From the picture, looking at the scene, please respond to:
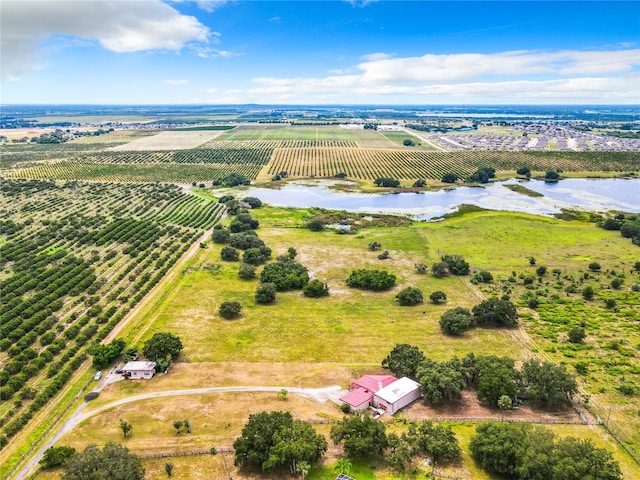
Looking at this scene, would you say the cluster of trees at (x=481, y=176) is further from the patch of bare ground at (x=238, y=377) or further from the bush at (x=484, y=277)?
the patch of bare ground at (x=238, y=377)

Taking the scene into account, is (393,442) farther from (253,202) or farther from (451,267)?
(253,202)

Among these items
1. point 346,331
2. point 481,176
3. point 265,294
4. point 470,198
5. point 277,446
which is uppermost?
point 277,446

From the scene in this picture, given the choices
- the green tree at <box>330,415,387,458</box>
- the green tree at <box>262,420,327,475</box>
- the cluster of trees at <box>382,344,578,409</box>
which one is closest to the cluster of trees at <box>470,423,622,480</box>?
the cluster of trees at <box>382,344,578,409</box>

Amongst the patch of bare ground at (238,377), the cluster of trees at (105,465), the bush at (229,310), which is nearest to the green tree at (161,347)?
the patch of bare ground at (238,377)

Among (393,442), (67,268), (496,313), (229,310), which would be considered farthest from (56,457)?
(496,313)

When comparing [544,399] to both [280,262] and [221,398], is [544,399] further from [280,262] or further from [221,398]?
[280,262]

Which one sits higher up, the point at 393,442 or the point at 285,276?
the point at 393,442

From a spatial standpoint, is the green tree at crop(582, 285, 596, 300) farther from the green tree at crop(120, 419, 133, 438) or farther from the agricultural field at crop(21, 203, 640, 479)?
the green tree at crop(120, 419, 133, 438)

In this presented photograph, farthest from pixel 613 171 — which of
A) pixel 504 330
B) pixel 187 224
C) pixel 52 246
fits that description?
pixel 52 246
